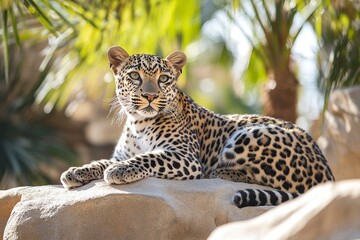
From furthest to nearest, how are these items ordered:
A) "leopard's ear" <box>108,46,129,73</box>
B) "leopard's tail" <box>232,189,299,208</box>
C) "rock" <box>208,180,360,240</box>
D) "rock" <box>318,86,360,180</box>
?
"rock" <box>318,86,360,180</box>
"leopard's ear" <box>108,46,129,73</box>
"leopard's tail" <box>232,189,299,208</box>
"rock" <box>208,180,360,240</box>

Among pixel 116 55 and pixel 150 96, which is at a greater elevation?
pixel 116 55

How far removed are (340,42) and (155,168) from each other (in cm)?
466

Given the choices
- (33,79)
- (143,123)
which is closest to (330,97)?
(143,123)

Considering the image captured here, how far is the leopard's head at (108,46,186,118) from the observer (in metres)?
8.96

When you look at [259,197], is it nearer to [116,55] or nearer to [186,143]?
[186,143]

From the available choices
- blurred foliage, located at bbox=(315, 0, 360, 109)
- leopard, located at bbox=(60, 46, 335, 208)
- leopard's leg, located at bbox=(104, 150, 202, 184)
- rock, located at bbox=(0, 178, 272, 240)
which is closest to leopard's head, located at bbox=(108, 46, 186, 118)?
leopard, located at bbox=(60, 46, 335, 208)

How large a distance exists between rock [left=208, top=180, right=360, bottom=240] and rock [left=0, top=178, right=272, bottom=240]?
2.66m

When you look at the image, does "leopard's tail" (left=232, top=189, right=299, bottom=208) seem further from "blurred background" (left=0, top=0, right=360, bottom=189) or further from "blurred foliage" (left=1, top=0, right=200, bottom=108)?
"blurred foliage" (left=1, top=0, right=200, bottom=108)

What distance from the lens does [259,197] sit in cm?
798

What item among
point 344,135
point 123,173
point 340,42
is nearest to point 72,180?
point 123,173

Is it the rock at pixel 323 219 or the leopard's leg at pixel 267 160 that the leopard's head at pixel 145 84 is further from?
the rock at pixel 323 219

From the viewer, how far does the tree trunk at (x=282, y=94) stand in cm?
1402

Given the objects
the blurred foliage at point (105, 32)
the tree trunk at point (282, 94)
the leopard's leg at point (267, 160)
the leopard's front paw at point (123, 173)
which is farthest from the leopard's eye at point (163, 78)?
the tree trunk at point (282, 94)

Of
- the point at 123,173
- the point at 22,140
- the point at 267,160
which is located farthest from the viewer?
the point at 22,140
